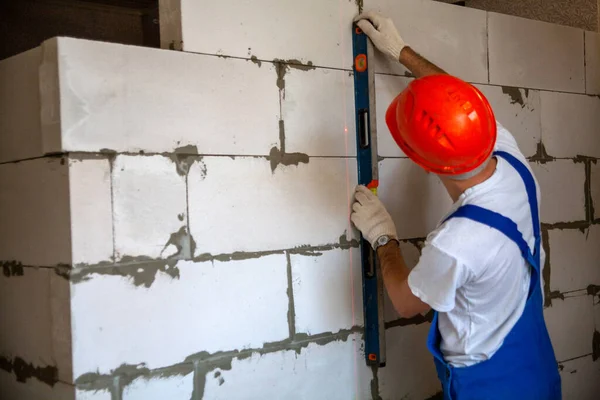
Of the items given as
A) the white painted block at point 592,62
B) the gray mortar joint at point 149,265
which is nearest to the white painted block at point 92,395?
the gray mortar joint at point 149,265

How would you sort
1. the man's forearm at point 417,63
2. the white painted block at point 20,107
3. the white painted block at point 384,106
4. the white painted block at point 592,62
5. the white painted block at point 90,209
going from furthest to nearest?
1. the white painted block at point 592,62
2. the white painted block at point 384,106
3. the man's forearm at point 417,63
4. the white painted block at point 20,107
5. the white painted block at point 90,209

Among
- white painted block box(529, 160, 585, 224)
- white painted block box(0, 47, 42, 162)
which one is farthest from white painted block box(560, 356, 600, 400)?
white painted block box(0, 47, 42, 162)

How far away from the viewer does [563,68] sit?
9.69 feet

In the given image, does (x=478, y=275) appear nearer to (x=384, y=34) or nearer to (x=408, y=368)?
(x=408, y=368)

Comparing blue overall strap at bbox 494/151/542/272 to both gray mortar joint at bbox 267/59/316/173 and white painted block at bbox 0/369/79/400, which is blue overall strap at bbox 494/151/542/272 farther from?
white painted block at bbox 0/369/79/400

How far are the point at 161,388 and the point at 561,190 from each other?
Result: 2.10m

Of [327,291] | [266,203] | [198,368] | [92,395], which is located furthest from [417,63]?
[92,395]

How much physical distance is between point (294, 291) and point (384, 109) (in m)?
0.80

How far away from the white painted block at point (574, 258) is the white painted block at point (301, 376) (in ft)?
3.90

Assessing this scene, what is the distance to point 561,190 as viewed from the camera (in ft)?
9.50

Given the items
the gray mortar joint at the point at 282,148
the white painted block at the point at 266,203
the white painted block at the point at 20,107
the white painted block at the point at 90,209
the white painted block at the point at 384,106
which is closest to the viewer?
the white painted block at the point at 90,209

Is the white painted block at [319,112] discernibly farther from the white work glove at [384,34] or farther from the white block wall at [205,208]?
the white work glove at [384,34]

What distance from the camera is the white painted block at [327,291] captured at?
210 centimetres

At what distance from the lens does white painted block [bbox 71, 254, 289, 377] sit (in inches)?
67.1
